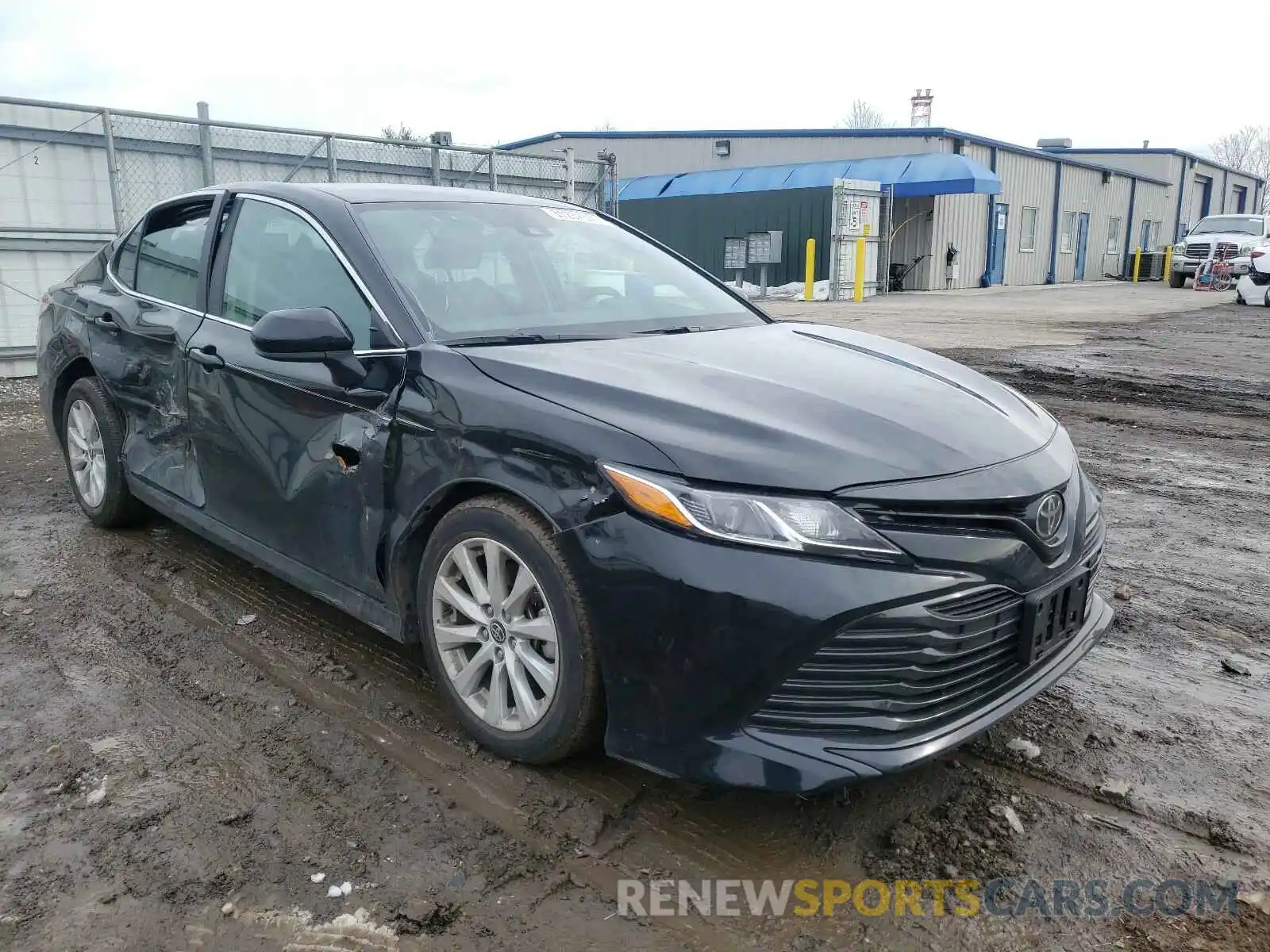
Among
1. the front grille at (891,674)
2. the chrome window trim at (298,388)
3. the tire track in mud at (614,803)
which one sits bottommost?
the tire track in mud at (614,803)

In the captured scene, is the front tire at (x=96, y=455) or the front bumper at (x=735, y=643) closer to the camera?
the front bumper at (x=735, y=643)

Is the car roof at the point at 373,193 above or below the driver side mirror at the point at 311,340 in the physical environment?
above

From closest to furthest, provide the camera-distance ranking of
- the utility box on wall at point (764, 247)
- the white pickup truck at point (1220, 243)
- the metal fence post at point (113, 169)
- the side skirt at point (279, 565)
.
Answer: the side skirt at point (279, 565) < the metal fence post at point (113, 169) < the utility box on wall at point (764, 247) < the white pickup truck at point (1220, 243)

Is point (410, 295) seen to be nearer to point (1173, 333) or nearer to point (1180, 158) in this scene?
point (1173, 333)

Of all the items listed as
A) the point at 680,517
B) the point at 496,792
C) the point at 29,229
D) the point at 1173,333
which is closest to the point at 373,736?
the point at 496,792

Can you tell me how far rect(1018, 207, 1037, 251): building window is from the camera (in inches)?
1267

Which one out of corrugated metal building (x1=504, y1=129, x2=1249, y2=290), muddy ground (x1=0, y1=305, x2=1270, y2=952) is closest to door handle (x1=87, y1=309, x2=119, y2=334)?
muddy ground (x1=0, y1=305, x2=1270, y2=952)

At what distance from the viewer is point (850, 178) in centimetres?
2617

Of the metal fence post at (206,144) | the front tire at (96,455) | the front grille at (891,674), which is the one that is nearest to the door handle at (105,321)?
the front tire at (96,455)

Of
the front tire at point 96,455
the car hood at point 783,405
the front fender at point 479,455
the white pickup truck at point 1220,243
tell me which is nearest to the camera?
the car hood at point 783,405

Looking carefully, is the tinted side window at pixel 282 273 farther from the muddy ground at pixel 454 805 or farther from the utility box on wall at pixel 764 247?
the utility box on wall at pixel 764 247

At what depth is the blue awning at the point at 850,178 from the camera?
80.4ft

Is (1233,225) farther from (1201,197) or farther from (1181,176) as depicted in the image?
(1201,197)

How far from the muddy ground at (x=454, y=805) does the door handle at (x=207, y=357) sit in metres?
0.99
